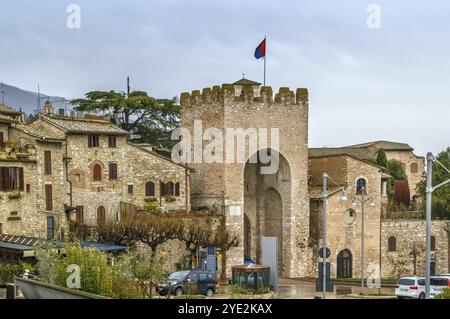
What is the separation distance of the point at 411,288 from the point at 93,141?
22966mm

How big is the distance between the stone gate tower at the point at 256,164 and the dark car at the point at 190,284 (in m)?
12.9

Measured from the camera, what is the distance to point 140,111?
7569 cm

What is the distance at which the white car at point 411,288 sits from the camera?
43.9 metres

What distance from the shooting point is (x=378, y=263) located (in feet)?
208

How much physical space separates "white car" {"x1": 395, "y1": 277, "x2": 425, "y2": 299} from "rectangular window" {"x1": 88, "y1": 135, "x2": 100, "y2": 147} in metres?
22.1

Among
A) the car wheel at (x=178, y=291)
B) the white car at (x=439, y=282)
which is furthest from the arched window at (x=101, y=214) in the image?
the white car at (x=439, y=282)

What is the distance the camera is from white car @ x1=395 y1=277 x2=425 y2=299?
144 ft

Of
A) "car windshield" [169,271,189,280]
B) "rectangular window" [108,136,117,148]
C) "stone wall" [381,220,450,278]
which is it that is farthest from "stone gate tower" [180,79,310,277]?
"car windshield" [169,271,189,280]

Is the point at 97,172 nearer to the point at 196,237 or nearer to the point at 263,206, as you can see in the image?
Answer: the point at 196,237

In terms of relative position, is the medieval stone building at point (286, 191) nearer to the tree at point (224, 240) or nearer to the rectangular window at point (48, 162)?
the tree at point (224, 240)

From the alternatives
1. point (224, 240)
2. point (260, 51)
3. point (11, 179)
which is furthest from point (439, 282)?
point (11, 179)

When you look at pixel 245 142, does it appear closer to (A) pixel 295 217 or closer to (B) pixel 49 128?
(A) pixel 295 217

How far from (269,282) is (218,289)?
126 inches

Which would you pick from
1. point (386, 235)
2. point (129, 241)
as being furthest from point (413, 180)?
point (129, 241)
